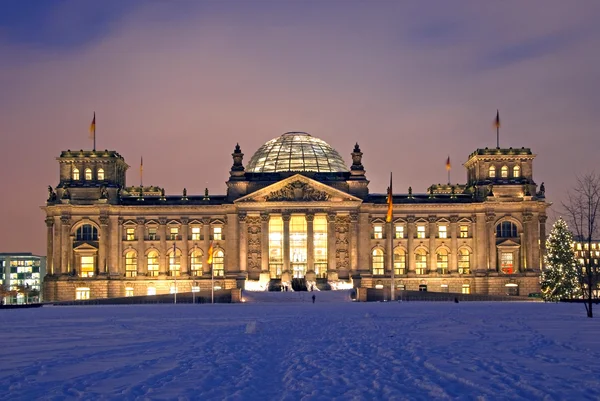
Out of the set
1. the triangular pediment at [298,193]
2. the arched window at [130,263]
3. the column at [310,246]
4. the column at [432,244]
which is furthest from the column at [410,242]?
the arched window at [130,263]

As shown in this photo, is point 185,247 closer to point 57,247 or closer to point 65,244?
point 65,244

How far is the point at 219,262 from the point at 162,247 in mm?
8886

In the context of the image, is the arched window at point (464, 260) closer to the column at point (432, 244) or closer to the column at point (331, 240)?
the column at point (432, 244)

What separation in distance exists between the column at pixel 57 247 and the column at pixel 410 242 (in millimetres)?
51425

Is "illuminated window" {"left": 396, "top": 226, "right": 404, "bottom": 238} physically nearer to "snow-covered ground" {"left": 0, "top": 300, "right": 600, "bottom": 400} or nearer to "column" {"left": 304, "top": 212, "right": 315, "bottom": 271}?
"column" {"left": 304, "top": 212, "right": 315, "bottom": 271}

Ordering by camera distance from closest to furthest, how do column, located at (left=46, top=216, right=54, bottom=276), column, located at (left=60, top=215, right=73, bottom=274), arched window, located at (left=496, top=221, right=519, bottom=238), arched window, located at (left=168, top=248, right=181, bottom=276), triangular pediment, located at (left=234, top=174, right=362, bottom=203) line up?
triangular pediment, located at (left=234, top=174, right=362, bottom=203), column, located at (left=60, top=215, right=73, bottom=274), column, located at (left=46, top=216, right=54, bottom=276), arched window, located at (left=168, top=248, right=181, bottom=276), arched window, located at (left=496, top=221, right=519, bottom=238)

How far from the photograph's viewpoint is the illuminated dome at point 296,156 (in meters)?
132

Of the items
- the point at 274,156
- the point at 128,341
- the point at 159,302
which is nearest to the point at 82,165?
the point at 274,156

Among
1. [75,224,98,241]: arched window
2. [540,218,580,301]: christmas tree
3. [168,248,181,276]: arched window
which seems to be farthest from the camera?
[168,248,181,276]: arched window

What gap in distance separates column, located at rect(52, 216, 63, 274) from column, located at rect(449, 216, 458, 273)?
58012 millimetres

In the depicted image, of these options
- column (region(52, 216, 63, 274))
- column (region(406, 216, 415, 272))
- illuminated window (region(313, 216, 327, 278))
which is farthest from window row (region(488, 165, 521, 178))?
column (region(52, 216, 63, 274))

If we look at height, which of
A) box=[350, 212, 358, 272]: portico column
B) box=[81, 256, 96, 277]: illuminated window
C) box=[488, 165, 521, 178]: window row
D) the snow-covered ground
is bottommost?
the snow-covered ground

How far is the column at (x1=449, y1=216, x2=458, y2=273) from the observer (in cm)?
12446

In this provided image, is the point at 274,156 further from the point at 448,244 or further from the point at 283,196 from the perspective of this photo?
the point at 448,244
